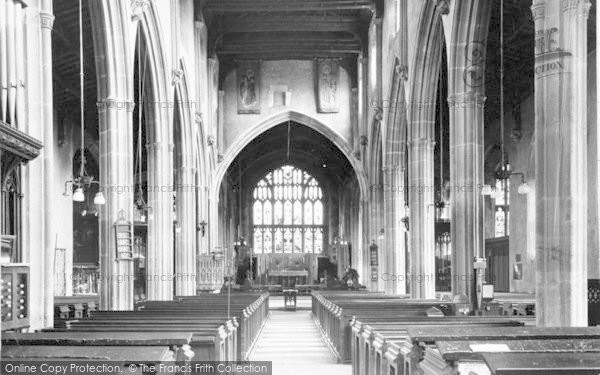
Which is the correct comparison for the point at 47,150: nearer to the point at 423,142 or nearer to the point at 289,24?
the point at 423,142

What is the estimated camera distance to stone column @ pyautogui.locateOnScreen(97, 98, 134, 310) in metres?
14.4

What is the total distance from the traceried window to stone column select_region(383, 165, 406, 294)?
2254 cm

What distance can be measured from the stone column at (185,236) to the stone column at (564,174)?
15.9 metres

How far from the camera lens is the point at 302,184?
4938 cm

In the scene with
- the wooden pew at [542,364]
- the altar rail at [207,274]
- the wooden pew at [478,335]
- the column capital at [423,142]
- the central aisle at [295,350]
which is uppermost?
the column capital at [423,142]

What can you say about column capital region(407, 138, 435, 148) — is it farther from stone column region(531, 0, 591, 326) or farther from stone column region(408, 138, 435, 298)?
stone column region(531, 0, 591, 326)

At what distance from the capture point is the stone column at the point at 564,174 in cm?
956

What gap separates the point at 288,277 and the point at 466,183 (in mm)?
28862

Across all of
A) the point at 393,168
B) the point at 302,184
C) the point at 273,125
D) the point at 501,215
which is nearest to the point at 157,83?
the point at 393,168

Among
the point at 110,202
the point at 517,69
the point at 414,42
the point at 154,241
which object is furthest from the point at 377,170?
the point at 110,202

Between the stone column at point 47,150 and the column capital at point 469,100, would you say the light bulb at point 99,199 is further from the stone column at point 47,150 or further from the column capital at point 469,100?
the column capital at point 469,100

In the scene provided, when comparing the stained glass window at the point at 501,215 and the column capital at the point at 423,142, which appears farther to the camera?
the stained glass window at the point at 501,215

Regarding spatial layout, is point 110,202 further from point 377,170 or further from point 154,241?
point 377,170

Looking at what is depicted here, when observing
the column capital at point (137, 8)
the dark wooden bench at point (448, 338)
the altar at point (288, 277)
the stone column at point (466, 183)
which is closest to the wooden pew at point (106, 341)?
the dark wooden bench at point (448, 338)
